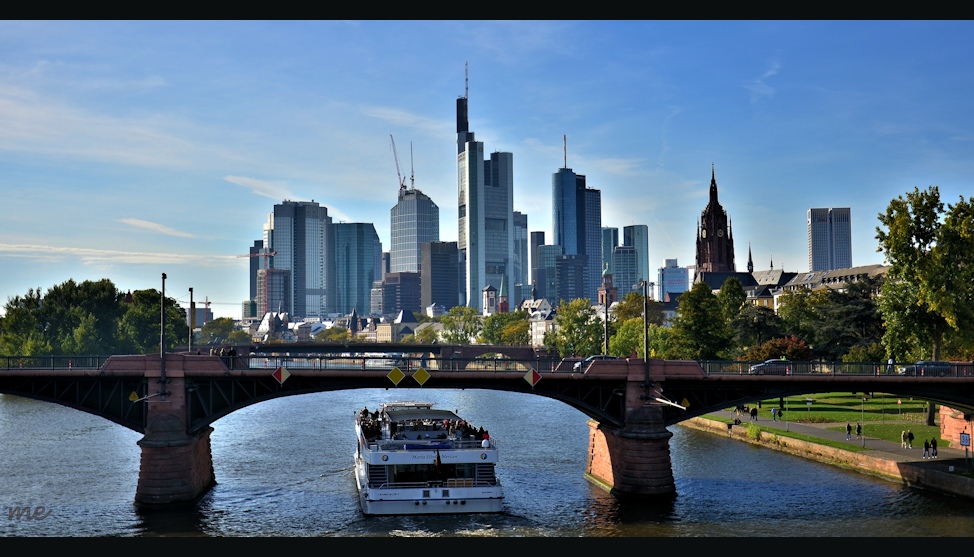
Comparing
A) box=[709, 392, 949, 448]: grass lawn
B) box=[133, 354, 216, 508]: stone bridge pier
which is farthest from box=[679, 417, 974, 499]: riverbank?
box=[133, 354, 216, 508]: stone bridge pier

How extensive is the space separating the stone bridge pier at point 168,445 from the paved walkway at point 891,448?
5308 cm

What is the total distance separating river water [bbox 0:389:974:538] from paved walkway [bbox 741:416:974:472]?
344 centimetres

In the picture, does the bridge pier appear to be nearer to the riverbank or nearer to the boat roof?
the boat roof

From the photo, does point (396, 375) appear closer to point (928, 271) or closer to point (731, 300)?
point (928, 271)

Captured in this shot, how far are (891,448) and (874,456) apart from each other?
5.14m

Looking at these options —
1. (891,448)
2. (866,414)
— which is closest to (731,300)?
(866,414)

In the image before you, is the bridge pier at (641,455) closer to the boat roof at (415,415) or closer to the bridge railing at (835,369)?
the bridge railing at (835,369)

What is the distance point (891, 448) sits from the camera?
87.5 meters

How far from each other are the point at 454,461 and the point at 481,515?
13.2 ft

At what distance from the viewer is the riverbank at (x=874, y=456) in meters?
74.7

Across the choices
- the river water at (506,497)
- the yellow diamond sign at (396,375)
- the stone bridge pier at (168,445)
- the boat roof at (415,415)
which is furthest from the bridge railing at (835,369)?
A: the stone bridge pier at (168,445)

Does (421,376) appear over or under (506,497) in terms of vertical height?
over

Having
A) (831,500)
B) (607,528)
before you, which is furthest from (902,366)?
(607,528)
